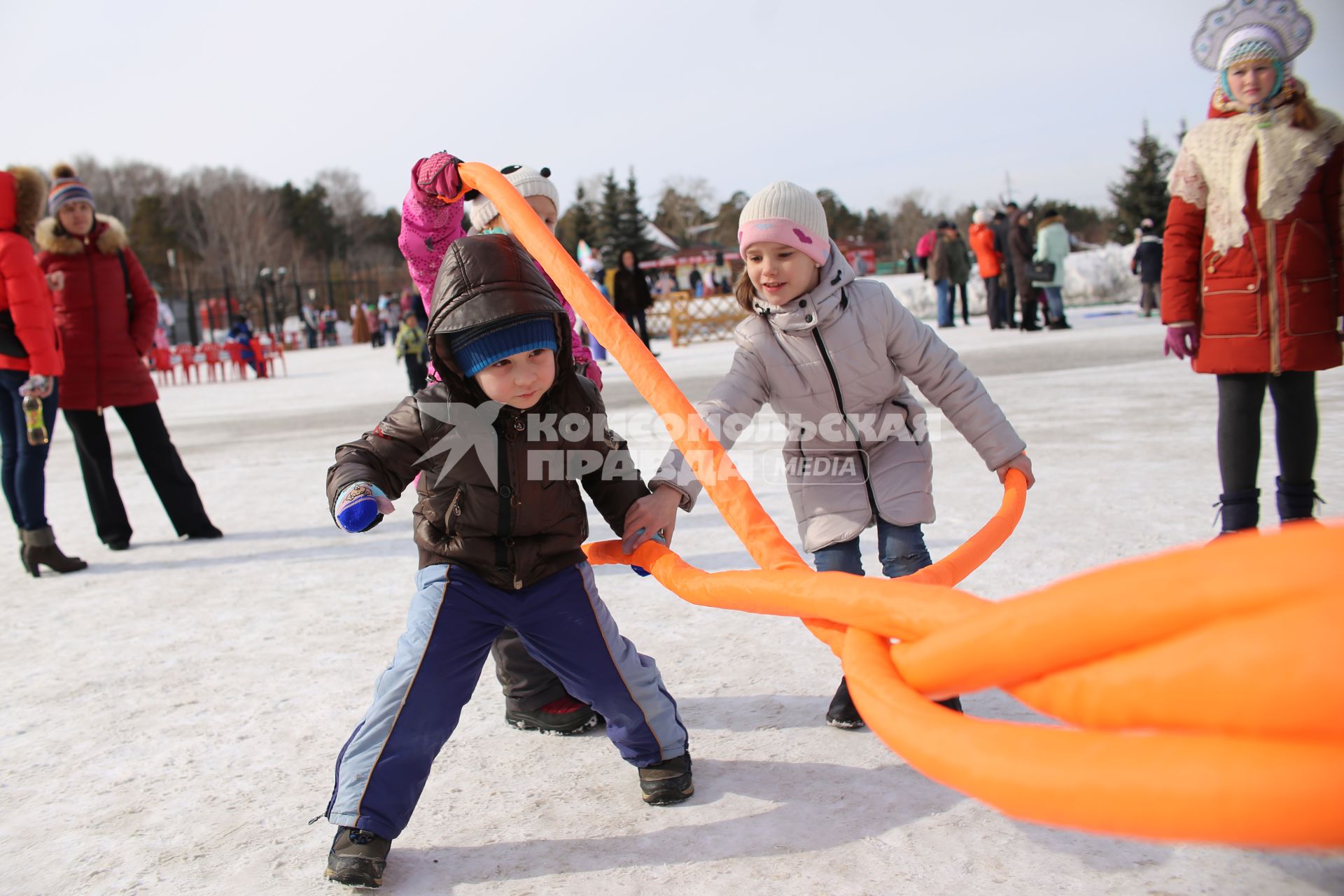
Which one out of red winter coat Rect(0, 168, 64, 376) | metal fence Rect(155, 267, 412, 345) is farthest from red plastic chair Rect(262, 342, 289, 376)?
red winter coat Rect(0, 168, 64, 376)

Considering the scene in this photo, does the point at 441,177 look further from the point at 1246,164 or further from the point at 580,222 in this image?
the point at 580,222

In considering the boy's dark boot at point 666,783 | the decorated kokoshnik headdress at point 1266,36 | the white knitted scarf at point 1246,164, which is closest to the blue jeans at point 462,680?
the boy's dark boot at point 666,783

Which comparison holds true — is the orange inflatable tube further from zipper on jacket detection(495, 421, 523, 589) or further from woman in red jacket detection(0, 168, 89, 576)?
woman in red jacket detection(0, 168, 89, 576)

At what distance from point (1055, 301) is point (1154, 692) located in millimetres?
14842

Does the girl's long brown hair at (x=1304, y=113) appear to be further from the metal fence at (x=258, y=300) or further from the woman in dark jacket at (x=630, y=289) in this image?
the metal fence at (x=258, y=300)

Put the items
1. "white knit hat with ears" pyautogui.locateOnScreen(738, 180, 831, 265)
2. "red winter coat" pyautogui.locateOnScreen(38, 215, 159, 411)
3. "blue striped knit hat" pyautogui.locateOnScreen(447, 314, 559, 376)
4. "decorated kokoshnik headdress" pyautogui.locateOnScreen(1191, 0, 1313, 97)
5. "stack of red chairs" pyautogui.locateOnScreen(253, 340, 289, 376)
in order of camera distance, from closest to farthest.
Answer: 1. "blue striped knit hat" pyautogui.locateOnScreen(447, 314, 559, 376)
2. "white knit hat with ears" pyautogui.locateOnScreen(738, 180, 831, 265)
3. "decorated kokoshnik headdress" pyautogui.locateOnScreen(1191, 0, 1313, 97)
4. "red winter coat" pyautogui.locateOnScreen(38, 215, 159, 411)
5. "stack of red chairs" pyautogui.locateOnScreen(253, 340, 289, 376)

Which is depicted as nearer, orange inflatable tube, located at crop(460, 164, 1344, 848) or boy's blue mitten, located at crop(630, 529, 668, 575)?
orange inflatable tube, located at crop(460, 164, 1344, 848)

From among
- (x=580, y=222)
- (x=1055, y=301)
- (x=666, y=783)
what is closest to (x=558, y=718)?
(x=666, y=783)

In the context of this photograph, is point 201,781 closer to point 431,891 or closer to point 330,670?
point 330,670

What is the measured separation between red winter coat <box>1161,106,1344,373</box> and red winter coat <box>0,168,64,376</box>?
17.0ft

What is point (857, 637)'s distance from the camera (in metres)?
1.54

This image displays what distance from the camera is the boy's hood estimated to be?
2164mm

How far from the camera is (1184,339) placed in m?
3.52

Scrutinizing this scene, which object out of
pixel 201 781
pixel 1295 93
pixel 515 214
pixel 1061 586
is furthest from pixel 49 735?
pixel 1295 93
